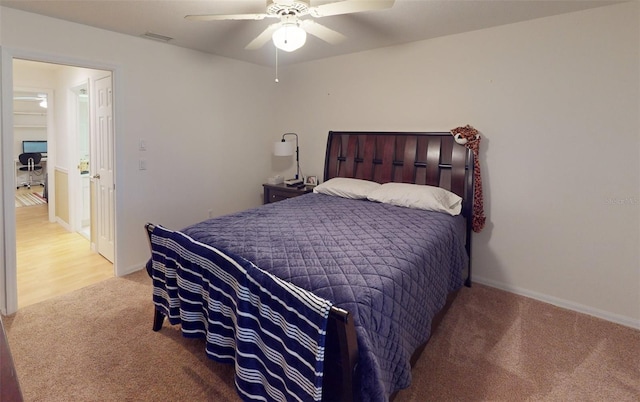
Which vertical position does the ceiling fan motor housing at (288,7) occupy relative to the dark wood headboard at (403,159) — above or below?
above

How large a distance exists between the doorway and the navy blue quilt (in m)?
2.22

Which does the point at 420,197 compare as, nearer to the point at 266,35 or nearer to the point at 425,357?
the point at 425,357

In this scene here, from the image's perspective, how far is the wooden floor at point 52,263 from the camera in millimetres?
3115

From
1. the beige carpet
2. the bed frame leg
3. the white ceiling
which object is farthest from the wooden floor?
the white ceiling

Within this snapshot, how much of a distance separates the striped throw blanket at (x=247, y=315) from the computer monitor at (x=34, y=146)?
893cm

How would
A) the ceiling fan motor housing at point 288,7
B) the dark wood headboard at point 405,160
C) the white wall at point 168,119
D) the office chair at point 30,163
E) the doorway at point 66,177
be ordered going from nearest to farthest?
the ceiling fan motor housing at point 288,7 < the white wall at point 168,119 < the dark wood headboard at point 405,160 < the doorway at point 66,177 < the office chair at point 30,163

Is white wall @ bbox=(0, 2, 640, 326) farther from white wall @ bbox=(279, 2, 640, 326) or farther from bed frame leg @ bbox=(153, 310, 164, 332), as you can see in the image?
bed frame leg @ bbox=(153, 310, 164, 332)

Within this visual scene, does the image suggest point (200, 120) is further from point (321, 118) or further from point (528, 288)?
point (528, 288)

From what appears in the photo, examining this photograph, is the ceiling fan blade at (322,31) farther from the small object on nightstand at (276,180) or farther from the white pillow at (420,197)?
the small object on nightstand at (276,180)

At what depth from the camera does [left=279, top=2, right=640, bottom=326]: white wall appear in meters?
2.49

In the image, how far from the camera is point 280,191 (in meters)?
4.16

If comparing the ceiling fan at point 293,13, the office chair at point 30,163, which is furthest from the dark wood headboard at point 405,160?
the office chair at point 30,163

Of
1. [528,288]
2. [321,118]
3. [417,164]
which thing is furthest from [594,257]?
[321,118]

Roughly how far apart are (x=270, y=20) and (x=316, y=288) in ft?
A: 7.50
